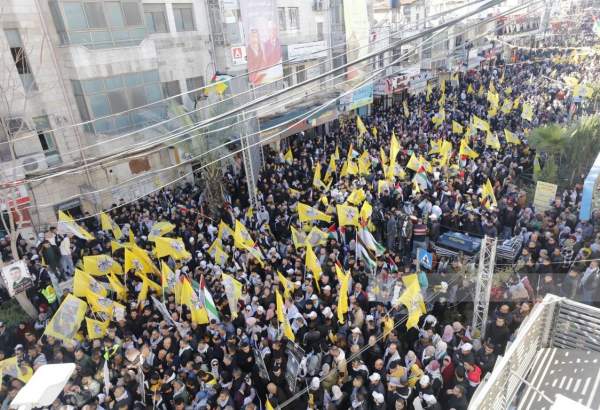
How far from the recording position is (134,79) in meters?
15.2

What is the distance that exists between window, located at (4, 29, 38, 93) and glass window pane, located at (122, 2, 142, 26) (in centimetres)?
329

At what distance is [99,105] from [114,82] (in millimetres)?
939

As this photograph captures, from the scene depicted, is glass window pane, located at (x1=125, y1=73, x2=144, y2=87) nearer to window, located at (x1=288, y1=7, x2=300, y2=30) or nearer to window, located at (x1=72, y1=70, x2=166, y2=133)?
window, located at (x1=72, y1=70, x2=166, y2=133)

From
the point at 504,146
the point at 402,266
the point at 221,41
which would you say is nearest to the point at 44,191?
the point at 221,41

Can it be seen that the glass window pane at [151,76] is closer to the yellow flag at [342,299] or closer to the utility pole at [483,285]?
the yellow flag at [342,299]

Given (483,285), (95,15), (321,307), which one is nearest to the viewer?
(483,285)

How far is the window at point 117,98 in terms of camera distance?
14359 mm

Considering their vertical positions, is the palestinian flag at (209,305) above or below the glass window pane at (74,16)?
below

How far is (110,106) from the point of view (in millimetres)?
14844

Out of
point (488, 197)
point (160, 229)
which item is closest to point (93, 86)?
point (160, 229)

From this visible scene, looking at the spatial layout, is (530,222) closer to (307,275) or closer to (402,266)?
(402,266)

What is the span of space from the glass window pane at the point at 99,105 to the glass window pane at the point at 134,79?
39.3 inches

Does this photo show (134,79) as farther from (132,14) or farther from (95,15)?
(95,15)

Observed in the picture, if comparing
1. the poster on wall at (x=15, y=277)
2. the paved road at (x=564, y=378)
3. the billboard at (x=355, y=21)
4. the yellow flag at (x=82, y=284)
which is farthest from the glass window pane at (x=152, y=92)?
the paved road at (x=564, y=378)
